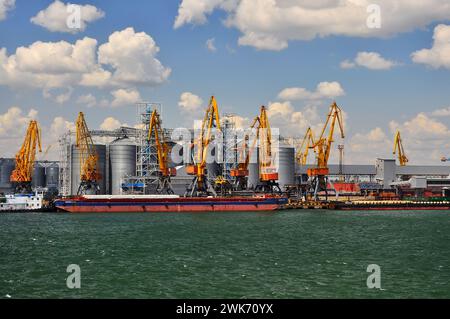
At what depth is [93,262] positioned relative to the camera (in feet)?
159

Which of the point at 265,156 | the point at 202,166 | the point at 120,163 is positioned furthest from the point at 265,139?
the point at 120,163

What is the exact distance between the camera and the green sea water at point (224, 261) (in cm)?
3706

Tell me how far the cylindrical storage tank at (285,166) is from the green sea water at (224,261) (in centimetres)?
10075

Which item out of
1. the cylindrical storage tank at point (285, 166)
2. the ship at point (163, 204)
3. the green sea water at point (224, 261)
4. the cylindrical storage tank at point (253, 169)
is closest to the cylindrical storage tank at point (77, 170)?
the ship at point (163, 204)

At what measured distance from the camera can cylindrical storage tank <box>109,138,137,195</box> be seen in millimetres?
162625

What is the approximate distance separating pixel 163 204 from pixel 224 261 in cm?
7525

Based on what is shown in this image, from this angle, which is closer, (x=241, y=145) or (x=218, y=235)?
(x=218, y=235)

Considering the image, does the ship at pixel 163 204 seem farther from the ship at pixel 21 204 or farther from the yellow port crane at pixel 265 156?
the yellow port crane at pixel 265 156

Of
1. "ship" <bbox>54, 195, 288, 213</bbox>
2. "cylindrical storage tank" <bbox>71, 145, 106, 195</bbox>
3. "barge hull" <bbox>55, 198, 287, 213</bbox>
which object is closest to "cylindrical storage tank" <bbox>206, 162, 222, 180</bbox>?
"cylindrical storage tank" <bbox>71, 145, 106, 195</bbox>

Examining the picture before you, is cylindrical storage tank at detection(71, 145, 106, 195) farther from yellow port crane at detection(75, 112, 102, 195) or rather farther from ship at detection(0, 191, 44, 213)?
ship at detection(0, 191, 44, 213)

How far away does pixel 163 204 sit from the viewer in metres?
122

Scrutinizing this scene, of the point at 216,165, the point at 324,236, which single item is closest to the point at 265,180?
the point at 216,165
